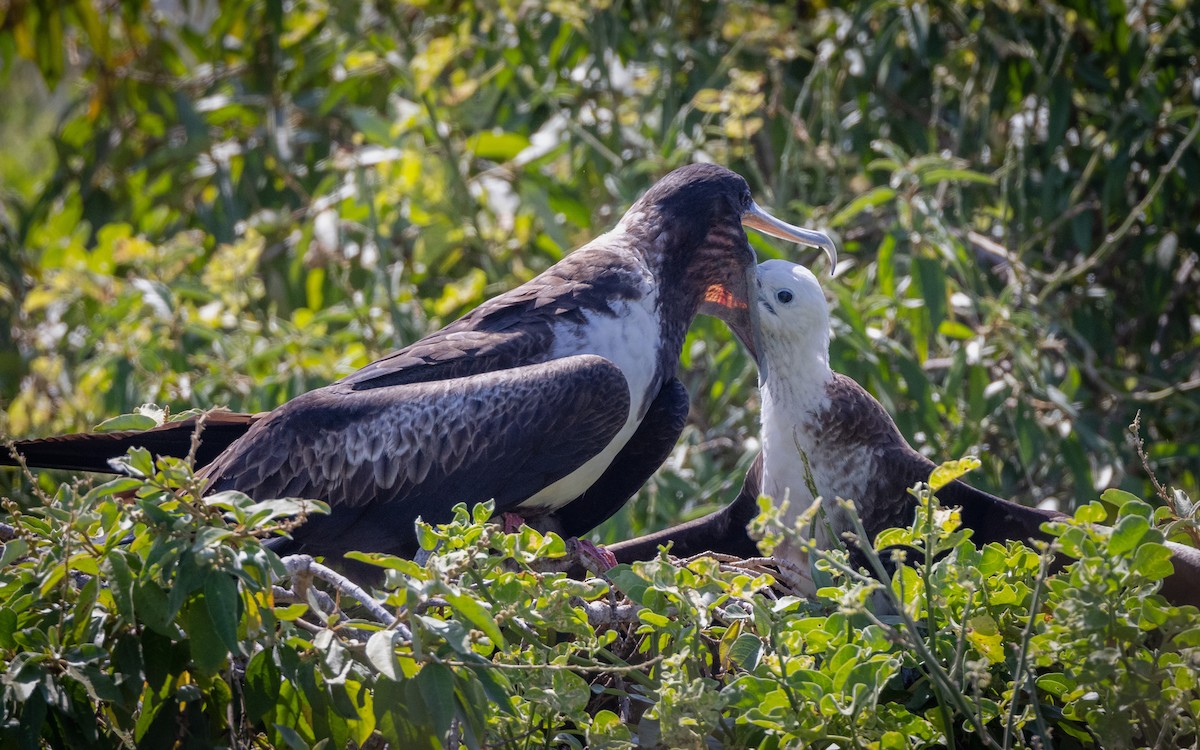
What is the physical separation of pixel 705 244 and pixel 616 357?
1.75ft

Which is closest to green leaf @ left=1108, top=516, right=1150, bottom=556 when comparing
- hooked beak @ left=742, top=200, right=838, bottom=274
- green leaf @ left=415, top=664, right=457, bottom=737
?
green leaf @ left=415, top=664, right=457, bottom=737

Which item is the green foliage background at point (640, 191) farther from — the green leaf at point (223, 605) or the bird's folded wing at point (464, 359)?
A: the green leaf at point (223, 605)

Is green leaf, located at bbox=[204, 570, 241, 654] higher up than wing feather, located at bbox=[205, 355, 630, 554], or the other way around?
green leaf, located at bbox=[204, 570, 241, 654]

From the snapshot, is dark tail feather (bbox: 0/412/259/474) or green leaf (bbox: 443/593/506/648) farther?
dark tail feather (bbox: 0/412/259/474)

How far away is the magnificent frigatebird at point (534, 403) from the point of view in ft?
10.9

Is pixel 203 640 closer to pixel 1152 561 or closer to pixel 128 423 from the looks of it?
pixel 128 423

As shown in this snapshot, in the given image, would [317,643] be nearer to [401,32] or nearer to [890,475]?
[890,475]

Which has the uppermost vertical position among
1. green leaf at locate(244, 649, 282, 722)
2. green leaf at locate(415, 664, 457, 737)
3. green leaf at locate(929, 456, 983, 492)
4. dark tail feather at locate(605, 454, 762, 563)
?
green leaf at locate(929, 456, 983, 492)

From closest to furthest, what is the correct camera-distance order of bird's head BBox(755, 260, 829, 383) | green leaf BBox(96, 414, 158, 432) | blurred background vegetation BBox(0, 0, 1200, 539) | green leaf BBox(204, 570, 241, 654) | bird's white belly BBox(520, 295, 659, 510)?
green leaf BBox(204, 570, 241, 654)
green leaf BBox(96, 414, 158, 432)
bird's white belly BBox(520, 295, 659, 510)
bird's head BBox(755, 260, 829, 383)
blurred background vegetation BBox(0, 0, 1200, 539)

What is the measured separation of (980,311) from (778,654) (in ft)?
8.12

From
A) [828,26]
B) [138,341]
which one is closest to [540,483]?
[138,341]

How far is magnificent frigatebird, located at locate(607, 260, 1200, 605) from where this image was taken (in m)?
3.49

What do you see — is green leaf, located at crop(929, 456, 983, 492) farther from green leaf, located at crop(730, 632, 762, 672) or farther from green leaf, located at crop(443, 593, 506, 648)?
green leaf, located at crop(443, 593, 506, 648)

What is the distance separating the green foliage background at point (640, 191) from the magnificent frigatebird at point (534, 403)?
0.65m
